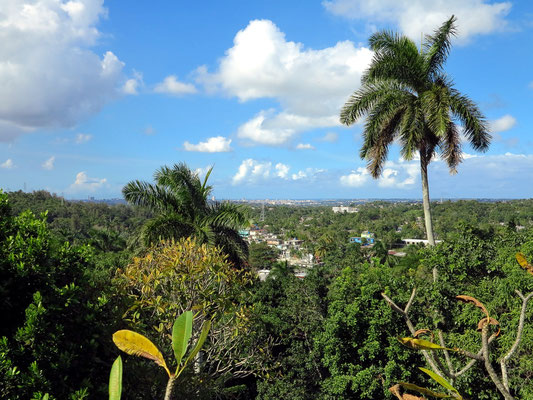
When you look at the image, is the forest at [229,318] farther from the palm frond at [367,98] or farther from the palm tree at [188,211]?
the palm frond at [367,98]

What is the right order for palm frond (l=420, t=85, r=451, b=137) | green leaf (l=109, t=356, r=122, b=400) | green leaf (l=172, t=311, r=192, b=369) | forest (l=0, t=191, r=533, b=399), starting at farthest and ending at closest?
palm frond (l=420, t=85, r=451, b=137) < forest (l=0, t=191, r=533, b=399) < green leaf (l=109, t=356, r=122, b=400) < green leaf (l=172, t=311, r=192, b=369)

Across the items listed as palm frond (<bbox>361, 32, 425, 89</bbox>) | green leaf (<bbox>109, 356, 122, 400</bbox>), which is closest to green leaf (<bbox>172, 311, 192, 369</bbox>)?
green leaf (<bbox>109, 356, 122, 400</bbox>)

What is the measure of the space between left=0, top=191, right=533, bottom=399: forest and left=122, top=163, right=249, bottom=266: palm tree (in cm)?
57

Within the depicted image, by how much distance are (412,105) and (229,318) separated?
6.68 metres

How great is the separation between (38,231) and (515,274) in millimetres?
8431

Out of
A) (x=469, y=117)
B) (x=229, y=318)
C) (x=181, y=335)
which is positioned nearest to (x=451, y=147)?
(x=469, y=117)

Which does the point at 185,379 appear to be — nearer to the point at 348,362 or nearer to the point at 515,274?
the point at 348,362

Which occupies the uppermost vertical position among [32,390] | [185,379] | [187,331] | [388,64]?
[388,64]

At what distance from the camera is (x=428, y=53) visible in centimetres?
997

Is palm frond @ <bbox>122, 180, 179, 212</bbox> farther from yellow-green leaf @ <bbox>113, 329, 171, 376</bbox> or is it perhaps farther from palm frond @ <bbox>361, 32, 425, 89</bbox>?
yellow-green leaf @ <bbox>113, 329, 171, 376</bbox>

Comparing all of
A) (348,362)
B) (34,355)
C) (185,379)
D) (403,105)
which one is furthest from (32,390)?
(403,105)

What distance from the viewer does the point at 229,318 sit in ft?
25.2

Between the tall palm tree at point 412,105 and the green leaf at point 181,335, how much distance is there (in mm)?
8913

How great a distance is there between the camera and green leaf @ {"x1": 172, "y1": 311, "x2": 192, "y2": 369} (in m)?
1.37
